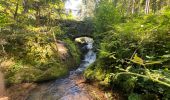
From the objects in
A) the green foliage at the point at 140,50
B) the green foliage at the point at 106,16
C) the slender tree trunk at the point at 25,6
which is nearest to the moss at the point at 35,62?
the slender tree trunk at the point at 25,6

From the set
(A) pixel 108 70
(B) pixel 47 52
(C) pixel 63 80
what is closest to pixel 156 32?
(A) pixel 108 70

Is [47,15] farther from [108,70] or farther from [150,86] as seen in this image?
[150,86]

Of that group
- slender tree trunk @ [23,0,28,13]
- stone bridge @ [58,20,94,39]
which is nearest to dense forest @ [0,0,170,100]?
slender tree trunk @ [23,0,28,13]

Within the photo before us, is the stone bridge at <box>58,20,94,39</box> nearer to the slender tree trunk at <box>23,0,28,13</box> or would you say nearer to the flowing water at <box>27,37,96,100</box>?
the slender tree trunk at <box>23,0,28,13</box>

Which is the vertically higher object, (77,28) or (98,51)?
(77,28)

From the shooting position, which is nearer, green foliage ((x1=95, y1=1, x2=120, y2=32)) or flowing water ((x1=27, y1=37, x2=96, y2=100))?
flowing water ((x1=27, y1=37, x2=96, y2=100))

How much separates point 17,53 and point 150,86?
7.49 m

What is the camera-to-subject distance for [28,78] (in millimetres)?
9188

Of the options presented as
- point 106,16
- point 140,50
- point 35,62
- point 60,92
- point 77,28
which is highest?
point 106,16

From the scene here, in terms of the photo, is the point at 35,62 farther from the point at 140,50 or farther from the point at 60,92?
the point at 140,50

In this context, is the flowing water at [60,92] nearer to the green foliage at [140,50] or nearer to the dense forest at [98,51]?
the dense forest at [98,51]

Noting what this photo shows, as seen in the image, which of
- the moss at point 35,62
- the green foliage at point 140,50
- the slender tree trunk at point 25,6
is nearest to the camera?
the green foliage at point 140,50

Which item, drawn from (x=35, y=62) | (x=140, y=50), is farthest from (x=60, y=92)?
(x=140, y=50)

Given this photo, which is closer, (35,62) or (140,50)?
(140,50)
